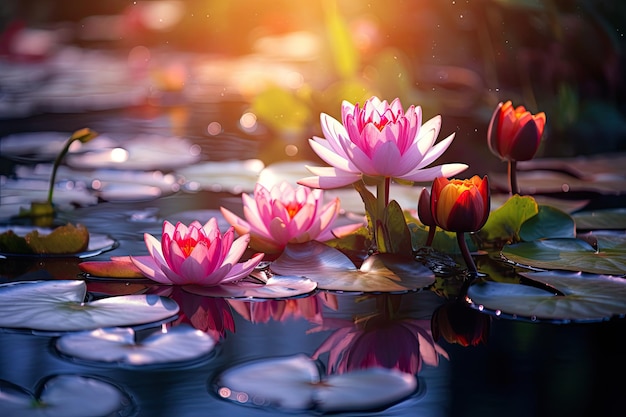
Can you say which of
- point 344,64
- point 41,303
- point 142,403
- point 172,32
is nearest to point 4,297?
point 41,303

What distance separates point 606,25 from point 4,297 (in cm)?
231

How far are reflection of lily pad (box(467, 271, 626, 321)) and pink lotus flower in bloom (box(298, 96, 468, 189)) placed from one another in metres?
0.19

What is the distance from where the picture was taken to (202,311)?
1072 mm

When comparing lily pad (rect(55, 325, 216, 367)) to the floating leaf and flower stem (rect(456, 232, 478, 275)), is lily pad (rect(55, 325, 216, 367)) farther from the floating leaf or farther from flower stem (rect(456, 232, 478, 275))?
the floating leaf

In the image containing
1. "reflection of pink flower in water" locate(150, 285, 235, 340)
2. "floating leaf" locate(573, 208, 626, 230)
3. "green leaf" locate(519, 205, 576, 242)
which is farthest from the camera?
"floating leaf" locate(573, 208, 626, 230)

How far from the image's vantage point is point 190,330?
995 mm

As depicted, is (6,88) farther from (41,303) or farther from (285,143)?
(41,303)

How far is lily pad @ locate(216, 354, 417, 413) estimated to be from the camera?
2.61 feet

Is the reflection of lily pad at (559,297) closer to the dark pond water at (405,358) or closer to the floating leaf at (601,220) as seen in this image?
the dark pond water at (405,358)

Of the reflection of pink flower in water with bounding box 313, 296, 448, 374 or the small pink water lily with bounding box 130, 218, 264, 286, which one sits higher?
the small pink water lily with bounding box 130, 218, 264, 286

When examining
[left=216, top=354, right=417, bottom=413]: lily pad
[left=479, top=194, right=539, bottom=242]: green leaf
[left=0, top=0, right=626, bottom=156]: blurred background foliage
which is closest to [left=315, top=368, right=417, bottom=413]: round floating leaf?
[left=216, top=354, right=417, bottom=413]: lily pad

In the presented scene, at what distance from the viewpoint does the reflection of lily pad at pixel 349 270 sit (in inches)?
45.6

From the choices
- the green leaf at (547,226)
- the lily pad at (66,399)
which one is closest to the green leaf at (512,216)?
the green leaf at (547,226)

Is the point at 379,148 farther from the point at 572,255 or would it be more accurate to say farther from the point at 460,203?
the point at 572,255
